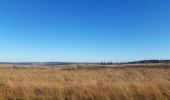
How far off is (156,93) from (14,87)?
19.2ft

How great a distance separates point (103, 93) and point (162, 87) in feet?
8.39

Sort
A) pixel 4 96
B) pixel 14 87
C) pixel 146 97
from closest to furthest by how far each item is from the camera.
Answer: pixel 146 97, pixel 4 96, pixel 14 87

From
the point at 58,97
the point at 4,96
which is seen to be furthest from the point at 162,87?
the point at 4,96

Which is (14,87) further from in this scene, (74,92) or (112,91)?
(112,91)

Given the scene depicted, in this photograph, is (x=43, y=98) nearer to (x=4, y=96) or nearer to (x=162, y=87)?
(x=4, y=96)

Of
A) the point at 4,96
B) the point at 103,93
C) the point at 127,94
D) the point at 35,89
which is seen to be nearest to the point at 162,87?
the point at 127,94

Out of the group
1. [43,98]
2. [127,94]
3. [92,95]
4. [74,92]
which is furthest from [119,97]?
[43,98]

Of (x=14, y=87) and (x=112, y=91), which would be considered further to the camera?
(x=14, y=87)

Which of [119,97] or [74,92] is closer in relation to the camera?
[119,97]

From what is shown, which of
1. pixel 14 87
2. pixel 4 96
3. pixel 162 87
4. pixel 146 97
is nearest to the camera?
pixel 146 97

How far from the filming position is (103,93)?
8.40 meters

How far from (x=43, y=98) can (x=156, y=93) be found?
408 cm

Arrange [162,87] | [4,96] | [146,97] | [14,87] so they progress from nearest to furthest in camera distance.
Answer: [146,97] → [4,96] → [162,87] → [14,87]

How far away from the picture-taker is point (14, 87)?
9.83m
